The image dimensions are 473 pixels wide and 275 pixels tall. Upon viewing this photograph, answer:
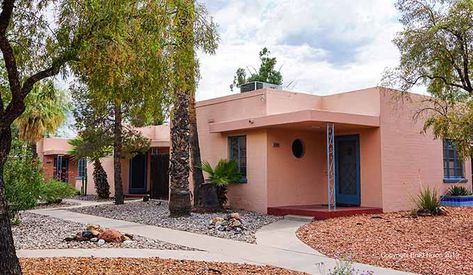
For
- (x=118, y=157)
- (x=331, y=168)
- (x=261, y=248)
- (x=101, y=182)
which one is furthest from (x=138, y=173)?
(x=261, y=248)

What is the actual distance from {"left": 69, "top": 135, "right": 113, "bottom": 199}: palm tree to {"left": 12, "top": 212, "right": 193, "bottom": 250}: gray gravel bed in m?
7.06

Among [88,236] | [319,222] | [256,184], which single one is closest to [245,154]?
[256,184]

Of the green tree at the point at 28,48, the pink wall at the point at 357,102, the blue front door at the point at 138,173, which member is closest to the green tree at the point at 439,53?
the pink wall at the point at 357,102

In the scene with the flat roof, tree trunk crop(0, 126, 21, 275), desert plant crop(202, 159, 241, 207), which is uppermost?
the flat roof

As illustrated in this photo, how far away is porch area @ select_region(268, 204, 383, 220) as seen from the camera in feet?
47.3

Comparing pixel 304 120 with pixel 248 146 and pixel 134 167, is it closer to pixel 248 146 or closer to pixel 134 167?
pixel 248 146

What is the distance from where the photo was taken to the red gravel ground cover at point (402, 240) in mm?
8742

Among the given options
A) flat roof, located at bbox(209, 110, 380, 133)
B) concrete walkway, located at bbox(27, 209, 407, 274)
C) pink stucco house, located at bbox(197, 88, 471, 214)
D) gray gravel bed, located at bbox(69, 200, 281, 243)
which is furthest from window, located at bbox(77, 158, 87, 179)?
concrete walkway, located at bbox(27, 209, 407, 274)

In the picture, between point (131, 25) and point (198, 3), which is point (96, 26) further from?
point (198, 3)

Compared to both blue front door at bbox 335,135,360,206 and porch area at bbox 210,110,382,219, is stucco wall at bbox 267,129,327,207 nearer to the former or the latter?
porch area at bbox 210,110,382,219

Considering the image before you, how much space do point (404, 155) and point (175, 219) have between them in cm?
796

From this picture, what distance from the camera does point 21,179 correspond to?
46.6ft

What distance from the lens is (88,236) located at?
10.8 m

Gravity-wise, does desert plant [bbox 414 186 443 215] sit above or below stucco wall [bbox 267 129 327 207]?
below
